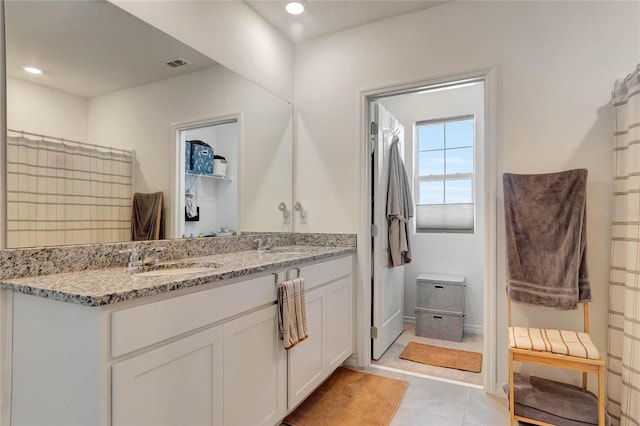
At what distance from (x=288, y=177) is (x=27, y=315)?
1946mm

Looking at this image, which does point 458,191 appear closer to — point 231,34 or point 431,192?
point 431,192

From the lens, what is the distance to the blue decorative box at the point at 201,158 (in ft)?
6.83

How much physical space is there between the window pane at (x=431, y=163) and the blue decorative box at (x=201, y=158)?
7.86 feet

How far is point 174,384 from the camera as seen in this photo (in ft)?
3.91

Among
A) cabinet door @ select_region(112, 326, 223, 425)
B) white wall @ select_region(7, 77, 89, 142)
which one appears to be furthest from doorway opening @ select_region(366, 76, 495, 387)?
white wall @ select_region(7, 77, 89, 142)

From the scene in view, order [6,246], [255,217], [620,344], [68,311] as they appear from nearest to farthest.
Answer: [68,311] < [6,246] < [620,344] < [255,217]

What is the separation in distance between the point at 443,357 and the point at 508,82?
6.99 ft

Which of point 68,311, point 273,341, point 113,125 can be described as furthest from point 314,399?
point 113,125

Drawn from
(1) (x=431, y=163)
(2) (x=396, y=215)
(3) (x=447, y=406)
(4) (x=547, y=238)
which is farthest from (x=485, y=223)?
(1) (x=431, y=163)

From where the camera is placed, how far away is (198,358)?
50.4 inches

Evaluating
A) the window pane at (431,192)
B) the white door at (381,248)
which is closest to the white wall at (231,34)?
the white door at (381,248)

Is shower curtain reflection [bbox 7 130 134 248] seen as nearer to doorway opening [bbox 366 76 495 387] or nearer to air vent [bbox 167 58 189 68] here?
air vent [bbox 167 58 189 68]

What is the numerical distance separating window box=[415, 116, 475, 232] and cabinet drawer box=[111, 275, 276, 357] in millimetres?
2539

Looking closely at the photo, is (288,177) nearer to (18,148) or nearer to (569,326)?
(18,148)
